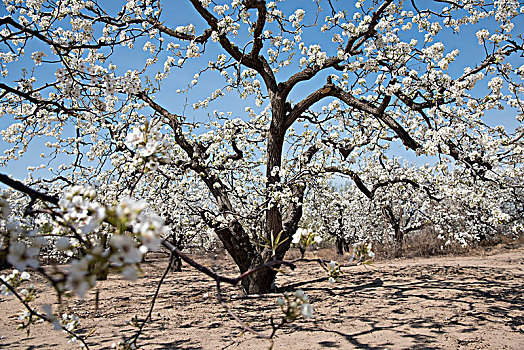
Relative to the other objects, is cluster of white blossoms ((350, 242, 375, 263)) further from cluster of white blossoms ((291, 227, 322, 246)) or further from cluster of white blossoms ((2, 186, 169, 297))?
A: cluster of white blossoms ((2, 186, 169, 297))

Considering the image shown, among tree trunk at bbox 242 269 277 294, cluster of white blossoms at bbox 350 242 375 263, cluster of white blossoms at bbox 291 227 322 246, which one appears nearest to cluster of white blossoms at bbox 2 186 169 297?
cluster of white blossoms at bbox 291 227 322 246

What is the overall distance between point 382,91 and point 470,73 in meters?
1.19

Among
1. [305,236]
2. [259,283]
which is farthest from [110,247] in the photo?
[259,283]

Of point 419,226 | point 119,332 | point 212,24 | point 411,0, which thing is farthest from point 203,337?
point 419,226

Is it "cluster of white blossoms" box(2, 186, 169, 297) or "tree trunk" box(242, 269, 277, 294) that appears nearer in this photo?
"cluster of white blossoms" box(2, 186, 169, 297)

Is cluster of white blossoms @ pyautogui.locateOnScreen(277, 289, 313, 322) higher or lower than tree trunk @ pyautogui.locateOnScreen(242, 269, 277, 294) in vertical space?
higher

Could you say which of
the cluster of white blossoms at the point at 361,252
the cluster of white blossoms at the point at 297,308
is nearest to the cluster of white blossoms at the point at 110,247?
the cluster of white blossoms at the point at 297,308

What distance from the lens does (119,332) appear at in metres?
3.79

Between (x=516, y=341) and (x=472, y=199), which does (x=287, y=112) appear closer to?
(x=472, y=199)

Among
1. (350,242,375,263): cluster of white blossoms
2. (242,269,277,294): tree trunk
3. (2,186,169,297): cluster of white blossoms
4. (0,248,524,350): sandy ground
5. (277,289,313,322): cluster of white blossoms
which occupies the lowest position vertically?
(0,248,524,350): sandy ground

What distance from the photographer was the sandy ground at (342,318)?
3.13 metres

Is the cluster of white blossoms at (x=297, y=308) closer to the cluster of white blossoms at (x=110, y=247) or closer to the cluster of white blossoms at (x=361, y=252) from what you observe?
the cluster of white blossoms at (x=361, y=252)

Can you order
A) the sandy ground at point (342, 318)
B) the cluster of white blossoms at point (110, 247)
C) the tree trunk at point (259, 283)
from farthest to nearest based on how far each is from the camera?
the tree trunk at point (259, 283) < the sandy ground at point (342, 318) < the cluster of white blossoms at point (110, 247)

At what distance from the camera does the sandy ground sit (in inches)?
123
